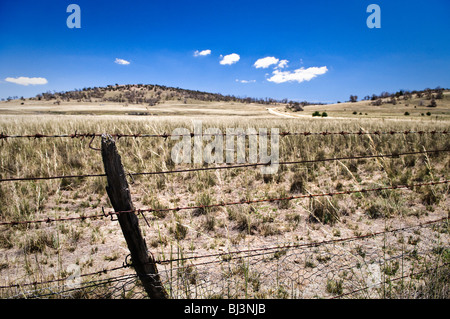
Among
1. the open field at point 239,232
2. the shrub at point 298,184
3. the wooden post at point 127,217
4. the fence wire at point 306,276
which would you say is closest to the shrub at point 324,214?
the open field at point 239,232

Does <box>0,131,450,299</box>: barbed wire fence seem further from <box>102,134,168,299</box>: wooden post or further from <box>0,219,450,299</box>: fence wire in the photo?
<box>102,134,168,299</box>: wooden post

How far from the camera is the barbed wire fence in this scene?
93.1 inches

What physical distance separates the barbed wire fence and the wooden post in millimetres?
151

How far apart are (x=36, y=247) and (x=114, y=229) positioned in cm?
105

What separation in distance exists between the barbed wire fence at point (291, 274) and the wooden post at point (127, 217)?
0.15 meters

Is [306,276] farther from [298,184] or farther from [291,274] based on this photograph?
[298,184]

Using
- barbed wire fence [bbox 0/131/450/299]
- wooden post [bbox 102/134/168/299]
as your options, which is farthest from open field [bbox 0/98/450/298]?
wooden post [bbox 102/134/168/299]

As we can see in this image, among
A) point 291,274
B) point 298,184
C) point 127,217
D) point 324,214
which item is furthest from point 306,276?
point 298,184

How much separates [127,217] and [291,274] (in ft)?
7.05

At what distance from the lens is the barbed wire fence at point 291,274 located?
7.76 feet

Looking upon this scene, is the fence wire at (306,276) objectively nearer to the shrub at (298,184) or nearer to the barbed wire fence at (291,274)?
the barbed wire fence at (291,274)

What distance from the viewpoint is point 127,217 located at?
186 cm
